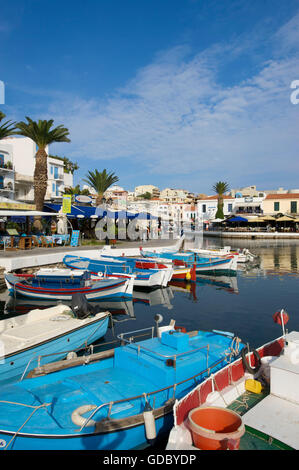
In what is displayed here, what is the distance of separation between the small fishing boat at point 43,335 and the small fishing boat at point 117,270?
28.5 ft

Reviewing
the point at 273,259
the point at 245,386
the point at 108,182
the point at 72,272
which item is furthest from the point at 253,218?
the point at 245,386

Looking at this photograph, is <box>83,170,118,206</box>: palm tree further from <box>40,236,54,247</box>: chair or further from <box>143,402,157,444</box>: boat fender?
<box>143,402,157,444</box>: boat fender

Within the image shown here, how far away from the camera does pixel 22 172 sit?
159ft

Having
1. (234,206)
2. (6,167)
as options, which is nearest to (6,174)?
(6,167)

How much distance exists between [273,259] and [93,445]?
3935cm

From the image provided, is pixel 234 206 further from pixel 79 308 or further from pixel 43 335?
pixel 43 335

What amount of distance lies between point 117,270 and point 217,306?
8.32 meters

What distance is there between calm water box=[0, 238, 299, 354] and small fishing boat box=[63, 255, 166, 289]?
83 cm

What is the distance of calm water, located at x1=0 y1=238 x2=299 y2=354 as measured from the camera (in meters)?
15.1

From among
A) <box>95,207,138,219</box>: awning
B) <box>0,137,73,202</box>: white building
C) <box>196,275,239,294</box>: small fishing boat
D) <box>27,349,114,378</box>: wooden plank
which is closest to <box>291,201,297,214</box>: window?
<box>95,207,138,219</box>: awning

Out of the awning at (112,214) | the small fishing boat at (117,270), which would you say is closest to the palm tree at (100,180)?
the awning at (112,214)

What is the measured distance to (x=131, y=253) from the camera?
32.0 metres

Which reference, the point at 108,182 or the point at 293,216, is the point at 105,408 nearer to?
the point at 108,182

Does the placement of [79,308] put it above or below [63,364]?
above
